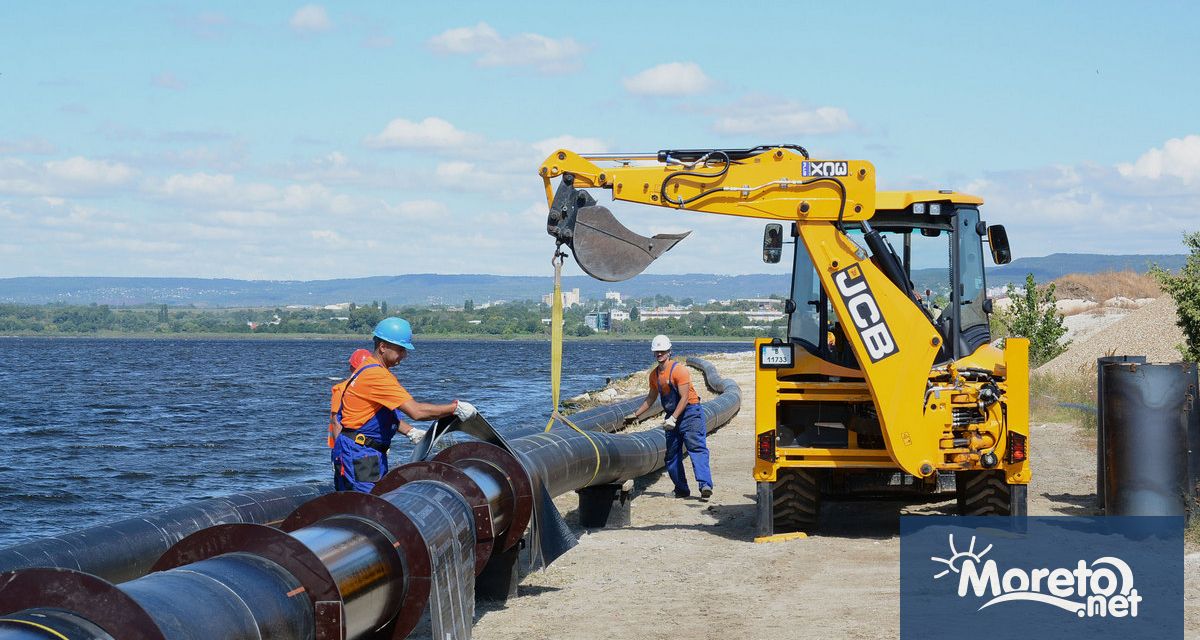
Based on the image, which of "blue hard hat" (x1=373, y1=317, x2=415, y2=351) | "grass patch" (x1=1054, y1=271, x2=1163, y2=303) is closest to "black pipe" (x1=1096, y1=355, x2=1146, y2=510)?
"blue hard hat" (x1=373, y1=317, x2=415, y2=351)

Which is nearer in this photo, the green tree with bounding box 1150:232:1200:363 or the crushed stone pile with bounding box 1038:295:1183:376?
the green tree with bounding box 1150:232:1200:363

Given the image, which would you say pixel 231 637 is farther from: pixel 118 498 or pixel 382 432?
pixel 118 498

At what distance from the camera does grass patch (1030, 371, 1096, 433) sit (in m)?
21.0

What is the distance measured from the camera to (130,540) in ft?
28.4

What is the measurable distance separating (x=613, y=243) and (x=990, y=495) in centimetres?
389

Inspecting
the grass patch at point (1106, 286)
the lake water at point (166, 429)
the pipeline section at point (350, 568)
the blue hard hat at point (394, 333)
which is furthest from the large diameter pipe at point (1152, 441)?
the grass patch at point (1106, 286)

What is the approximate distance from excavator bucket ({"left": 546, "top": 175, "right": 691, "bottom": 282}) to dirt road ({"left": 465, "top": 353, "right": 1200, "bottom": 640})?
2.36 meters

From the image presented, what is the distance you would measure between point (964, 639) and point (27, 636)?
5.76m

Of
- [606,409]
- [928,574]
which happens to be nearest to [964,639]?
[928,574]

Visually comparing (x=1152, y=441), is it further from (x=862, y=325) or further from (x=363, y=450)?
(x=363, y=450)

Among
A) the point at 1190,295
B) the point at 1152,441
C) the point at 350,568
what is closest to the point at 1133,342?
the point at 1190,295

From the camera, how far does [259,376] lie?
218ft

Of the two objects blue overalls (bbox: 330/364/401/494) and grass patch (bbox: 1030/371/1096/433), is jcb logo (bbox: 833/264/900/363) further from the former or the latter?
grass patch (bbox: 1030/371/1096/433)

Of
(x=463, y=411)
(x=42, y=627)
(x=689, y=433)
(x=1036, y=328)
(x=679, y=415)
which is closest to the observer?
(x=42, y=627)
